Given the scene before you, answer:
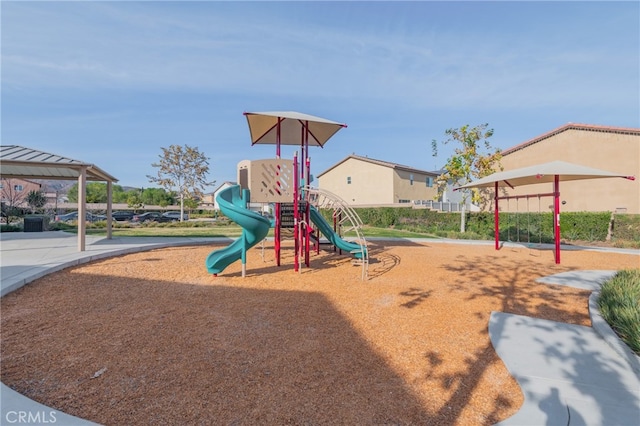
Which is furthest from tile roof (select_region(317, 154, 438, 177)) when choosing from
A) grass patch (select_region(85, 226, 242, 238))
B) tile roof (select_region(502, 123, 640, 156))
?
grass patch (select_region(85, 226, 242, 238))

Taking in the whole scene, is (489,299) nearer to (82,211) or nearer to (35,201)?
(82,211)

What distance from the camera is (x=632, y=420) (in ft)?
8.22

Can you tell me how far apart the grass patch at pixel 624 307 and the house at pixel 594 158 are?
10.8 meters

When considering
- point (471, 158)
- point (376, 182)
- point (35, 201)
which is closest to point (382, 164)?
point (376, 182)

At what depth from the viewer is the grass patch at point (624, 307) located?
3.75 m

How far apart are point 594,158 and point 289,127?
19.1m

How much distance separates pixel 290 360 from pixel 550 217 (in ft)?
58.2

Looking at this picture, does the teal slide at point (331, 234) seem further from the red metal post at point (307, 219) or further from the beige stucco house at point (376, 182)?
the beige stucco house at point (376, 182)

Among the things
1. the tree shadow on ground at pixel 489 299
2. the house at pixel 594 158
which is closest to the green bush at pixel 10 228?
the tree shadow on ground at pixel 489 299

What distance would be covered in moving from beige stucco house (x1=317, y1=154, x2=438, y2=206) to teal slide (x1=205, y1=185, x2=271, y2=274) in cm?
2530

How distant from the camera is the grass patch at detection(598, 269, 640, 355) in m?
3.75

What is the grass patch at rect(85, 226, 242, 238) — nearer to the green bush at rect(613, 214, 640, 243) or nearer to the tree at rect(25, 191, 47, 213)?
the tree at rect(25, 191, 47, 213)

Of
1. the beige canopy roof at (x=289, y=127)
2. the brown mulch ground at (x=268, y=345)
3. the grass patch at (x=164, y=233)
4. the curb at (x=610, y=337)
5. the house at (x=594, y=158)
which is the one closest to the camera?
the brown mulch ground at (x=268, y=345)

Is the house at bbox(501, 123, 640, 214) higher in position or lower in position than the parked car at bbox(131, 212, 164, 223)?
higher
